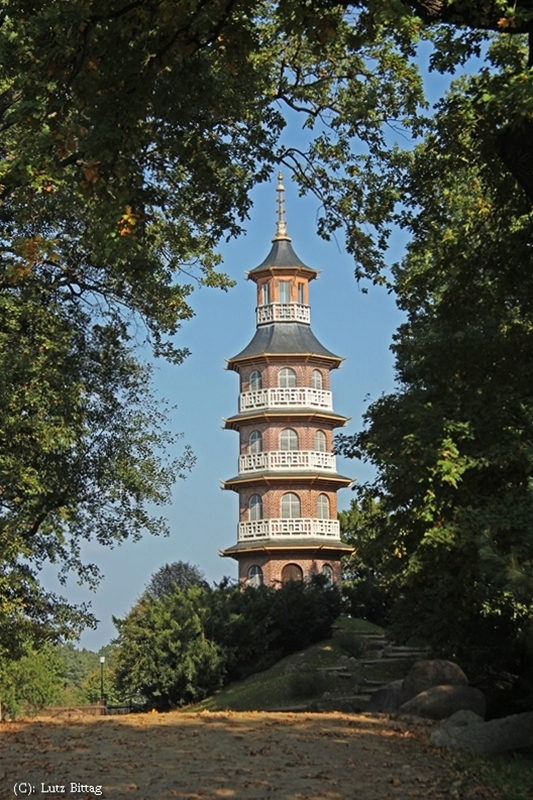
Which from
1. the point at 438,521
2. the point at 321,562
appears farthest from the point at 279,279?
the point at 438,521

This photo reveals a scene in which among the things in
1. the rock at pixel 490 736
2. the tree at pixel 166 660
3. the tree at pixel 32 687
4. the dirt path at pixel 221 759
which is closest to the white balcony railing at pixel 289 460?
the tree at pixel 166 660

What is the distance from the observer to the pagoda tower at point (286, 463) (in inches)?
1742

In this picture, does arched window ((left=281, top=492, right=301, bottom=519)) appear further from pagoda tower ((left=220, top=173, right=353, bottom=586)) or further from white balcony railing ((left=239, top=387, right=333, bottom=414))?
white balcony railing ((left=239, top=387, right=333, bottom=414))

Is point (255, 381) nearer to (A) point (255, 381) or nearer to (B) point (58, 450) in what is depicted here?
(A) point (255, 381)

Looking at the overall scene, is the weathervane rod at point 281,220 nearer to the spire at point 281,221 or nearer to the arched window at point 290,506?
the spire at point 281,221

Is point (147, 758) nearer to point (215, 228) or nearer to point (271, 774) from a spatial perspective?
point (271, 774)

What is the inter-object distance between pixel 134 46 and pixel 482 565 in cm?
594

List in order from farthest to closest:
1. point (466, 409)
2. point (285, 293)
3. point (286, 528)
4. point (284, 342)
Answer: point (285, 293), point (284, 342), point (286, 528), point (466, 409)

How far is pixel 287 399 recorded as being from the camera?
45.8m

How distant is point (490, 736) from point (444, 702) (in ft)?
8.92

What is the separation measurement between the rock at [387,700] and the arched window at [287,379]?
29.6 meters

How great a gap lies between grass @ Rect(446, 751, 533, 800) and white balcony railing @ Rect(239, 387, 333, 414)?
3434 centimetres

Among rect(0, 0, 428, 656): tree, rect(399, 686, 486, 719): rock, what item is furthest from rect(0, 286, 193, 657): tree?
rect(399, 686, 486, 719): rock

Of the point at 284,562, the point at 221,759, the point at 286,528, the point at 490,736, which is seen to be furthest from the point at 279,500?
the point at 221,759
